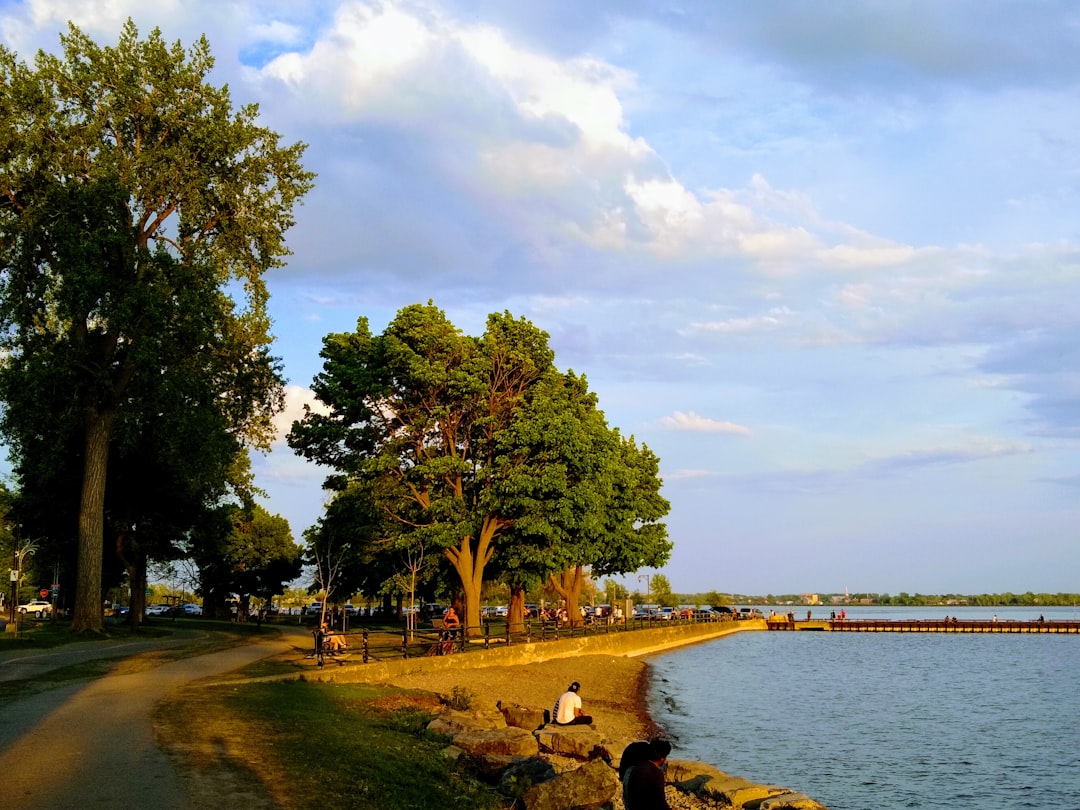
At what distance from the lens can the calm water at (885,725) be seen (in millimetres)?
24859

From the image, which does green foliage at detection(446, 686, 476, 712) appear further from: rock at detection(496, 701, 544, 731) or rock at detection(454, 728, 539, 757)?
rock at detection(454, 728, 539, 757)

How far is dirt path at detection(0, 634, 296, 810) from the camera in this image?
38.9ft

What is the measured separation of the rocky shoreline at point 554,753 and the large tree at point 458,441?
9.83 meters

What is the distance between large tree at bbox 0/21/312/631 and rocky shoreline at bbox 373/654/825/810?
59.8 feet

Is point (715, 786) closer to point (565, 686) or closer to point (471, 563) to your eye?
point (565, 686)

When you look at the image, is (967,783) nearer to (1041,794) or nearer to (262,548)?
(1041,794)

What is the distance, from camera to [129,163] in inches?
1594

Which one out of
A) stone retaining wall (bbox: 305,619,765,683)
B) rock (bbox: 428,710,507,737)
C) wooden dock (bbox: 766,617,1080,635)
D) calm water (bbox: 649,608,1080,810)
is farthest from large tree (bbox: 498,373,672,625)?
wooden dock (bbox: 766,617,1080,635)

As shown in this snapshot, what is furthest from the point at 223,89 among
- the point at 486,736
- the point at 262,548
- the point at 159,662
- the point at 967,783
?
the point at 262,548

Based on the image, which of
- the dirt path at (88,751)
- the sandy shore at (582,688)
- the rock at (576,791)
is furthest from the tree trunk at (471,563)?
the rock at (576,791)

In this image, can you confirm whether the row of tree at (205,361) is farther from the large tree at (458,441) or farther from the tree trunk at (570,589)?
the tree trunk at (570,589)

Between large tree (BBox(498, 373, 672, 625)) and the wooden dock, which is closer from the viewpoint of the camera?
large tree (BBox(498, 373, 672, 625))

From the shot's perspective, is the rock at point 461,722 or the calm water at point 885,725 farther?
the calm water at point 885,725

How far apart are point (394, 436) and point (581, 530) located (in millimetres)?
10659
